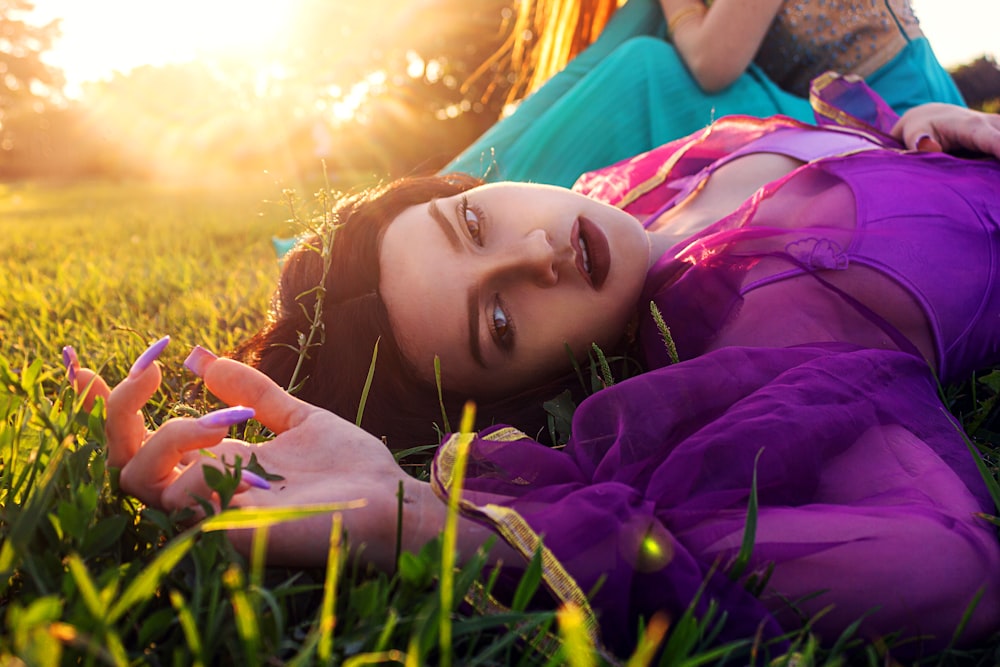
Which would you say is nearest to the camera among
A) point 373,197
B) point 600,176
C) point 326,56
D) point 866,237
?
point 866,237

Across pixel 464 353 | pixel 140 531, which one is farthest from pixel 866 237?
pixel 140 531

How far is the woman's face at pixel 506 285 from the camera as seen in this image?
190 cm

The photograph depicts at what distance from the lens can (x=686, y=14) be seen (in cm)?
393

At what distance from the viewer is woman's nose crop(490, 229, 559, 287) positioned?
1.88 metres

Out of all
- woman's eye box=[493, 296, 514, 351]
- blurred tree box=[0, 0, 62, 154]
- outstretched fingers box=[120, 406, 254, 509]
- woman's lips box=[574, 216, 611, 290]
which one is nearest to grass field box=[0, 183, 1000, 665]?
outstretched fingers box=[120, 406, 254, 509]

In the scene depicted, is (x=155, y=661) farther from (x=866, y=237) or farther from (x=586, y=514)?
(x=866, y=237)

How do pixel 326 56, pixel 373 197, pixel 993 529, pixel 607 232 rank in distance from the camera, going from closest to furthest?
1. pixel 993 529
2. pixel 607 232
3. pixel 373 197
4. pixel 326 56

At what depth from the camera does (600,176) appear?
3.30 m

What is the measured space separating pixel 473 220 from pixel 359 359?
0.50m

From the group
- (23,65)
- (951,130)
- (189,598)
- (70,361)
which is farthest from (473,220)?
(23,65)

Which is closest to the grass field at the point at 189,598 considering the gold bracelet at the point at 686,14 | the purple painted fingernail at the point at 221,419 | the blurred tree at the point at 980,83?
the purple painted fingernail at the point at 221,419

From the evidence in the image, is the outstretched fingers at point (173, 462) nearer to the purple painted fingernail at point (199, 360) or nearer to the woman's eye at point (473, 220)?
the purple painted fingernail at point (199, 360)

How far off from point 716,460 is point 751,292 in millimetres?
806

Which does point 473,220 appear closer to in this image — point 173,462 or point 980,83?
point 173,462
